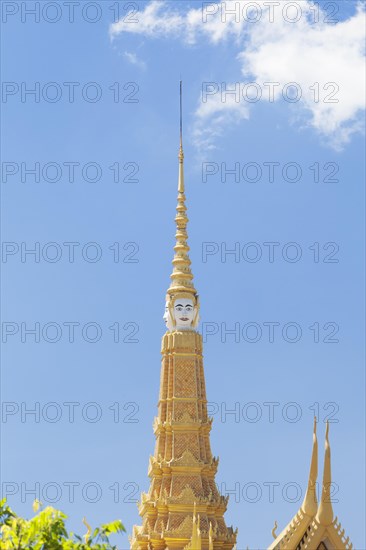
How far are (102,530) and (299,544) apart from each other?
20.0 m

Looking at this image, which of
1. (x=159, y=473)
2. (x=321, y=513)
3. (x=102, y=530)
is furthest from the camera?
(x=159, y=473)

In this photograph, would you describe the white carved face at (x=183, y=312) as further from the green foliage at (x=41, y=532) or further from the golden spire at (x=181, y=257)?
the green foliage at (x=41, y=532)

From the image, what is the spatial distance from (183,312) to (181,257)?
314 centimetres

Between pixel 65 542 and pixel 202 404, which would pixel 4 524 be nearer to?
pixel 65 542

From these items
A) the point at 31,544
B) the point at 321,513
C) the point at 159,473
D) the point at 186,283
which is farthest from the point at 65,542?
the point at 186,283

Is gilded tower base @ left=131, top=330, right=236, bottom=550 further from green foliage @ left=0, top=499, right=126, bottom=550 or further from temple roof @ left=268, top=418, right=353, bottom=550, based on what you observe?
green foliage @ left=0, top=499, right=126, bottom=550

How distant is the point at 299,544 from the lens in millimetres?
50312

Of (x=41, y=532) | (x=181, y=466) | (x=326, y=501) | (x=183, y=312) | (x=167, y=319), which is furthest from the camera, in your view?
(x=167, y=319)

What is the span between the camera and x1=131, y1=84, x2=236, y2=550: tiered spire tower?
63094 millimetres

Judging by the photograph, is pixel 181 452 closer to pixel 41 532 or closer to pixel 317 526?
pixel 317 526

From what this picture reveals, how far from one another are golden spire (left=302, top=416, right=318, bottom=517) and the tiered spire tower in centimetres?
1078

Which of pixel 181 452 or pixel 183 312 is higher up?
pixel 183 312

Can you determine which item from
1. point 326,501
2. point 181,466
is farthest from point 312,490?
point 181,466

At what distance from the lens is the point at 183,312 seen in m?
68.4
